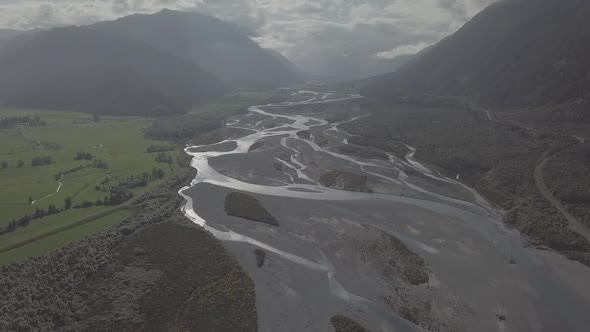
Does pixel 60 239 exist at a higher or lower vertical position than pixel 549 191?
lower

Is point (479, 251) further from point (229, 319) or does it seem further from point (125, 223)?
point (125, 223)

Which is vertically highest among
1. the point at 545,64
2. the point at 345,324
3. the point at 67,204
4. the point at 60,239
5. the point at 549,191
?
the point at 545,64

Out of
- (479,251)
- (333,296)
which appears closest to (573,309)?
(479,251)

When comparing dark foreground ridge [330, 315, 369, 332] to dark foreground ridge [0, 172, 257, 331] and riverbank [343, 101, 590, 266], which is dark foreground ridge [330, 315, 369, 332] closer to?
dark foreground ridge [0, 172, 257, 331]

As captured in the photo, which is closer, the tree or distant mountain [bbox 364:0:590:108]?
the tree

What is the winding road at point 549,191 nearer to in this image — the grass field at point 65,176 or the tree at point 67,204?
the grass field at point 65,176

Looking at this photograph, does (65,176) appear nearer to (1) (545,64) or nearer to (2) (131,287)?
(2) (131,287)

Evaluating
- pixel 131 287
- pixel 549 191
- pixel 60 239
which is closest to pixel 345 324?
pixel 131 287

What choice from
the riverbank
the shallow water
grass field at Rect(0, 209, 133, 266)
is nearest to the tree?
grass field at Rect(0, 209, 133, 266)
